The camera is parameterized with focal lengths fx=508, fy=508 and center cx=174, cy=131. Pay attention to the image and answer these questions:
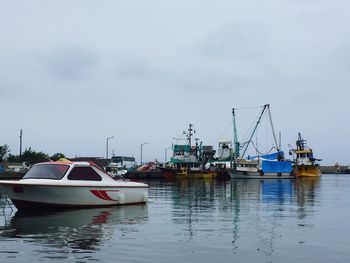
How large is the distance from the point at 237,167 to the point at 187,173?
10.0 meters

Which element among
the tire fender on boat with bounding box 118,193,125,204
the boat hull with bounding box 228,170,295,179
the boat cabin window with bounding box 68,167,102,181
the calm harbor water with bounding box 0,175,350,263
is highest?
the boat cabin window with bounding box 68,167,102,181

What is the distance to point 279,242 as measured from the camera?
15.8m

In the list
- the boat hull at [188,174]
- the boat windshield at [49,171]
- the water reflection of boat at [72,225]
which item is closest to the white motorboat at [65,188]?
the boat windshield at [49,171]

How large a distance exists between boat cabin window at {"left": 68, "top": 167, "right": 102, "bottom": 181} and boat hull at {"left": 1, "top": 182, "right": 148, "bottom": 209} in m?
0.50

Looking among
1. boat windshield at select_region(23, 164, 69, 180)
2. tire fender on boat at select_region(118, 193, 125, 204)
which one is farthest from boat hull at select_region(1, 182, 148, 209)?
boat windshield at select_region(23, 164, 69, 180)

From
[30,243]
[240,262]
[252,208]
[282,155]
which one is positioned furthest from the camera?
[282,155]

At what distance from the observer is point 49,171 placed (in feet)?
79.4

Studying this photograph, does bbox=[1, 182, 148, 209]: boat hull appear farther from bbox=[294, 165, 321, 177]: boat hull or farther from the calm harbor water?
bbox=[294, 165, 321, 177]: boat hull

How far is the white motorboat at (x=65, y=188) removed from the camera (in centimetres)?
2309

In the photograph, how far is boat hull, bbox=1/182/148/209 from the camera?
23078 mm

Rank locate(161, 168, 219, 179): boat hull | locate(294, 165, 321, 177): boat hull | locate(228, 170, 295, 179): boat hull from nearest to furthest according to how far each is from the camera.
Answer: locate(161, 168, 219, 179): boat hull < locate(228, 170, 295, 179): boat hull < locate(294, 165, 321, 177): boat hull

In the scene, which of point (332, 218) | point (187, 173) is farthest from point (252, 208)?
point (187, 173)

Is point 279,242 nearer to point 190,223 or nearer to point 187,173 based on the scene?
point 190,223

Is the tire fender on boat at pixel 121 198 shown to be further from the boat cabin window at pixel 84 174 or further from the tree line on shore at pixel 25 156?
the tree line on shore at pixel 25 156
